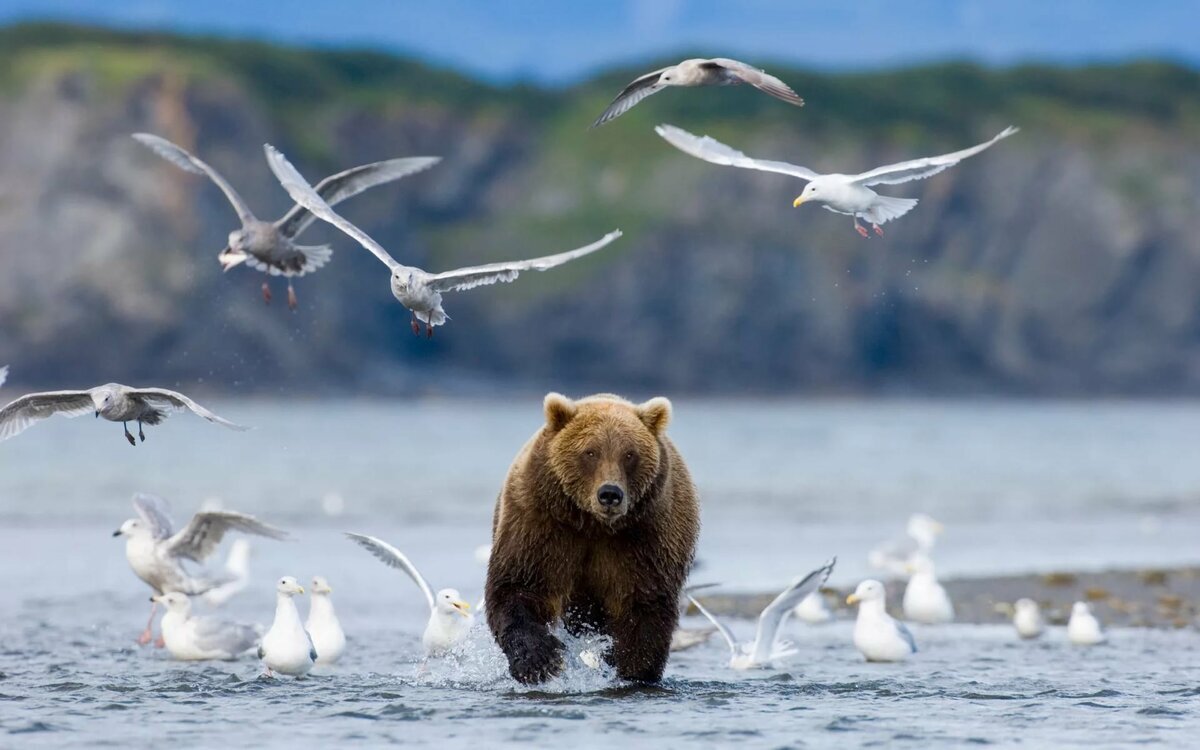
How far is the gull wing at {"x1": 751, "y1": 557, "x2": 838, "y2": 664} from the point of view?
42.9 feet

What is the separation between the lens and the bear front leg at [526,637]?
1142cm

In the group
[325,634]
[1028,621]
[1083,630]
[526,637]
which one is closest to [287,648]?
[325,634]

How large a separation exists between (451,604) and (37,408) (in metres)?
3.20

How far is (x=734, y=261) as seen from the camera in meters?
127

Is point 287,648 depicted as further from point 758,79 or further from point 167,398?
point 758,79

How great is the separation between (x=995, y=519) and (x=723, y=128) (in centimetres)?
11770

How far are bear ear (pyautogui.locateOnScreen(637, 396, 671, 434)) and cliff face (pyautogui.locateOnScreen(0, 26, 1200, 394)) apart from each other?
98066 mm

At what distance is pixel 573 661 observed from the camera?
11.8 m

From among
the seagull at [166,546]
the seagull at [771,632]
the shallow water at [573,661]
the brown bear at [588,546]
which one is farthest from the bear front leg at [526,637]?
the seagull at [166,546]

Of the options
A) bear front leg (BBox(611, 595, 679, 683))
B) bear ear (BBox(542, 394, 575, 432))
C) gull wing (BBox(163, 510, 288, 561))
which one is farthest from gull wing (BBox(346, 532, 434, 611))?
bear ear (BBox(542, 394, 575, 432))

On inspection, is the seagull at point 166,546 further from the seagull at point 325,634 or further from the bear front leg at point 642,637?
the bear front leg at point 642,637

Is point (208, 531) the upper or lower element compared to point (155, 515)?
lower

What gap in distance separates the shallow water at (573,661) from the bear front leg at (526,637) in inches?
7.6

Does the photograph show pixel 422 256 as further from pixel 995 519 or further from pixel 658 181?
pixel 995 519
